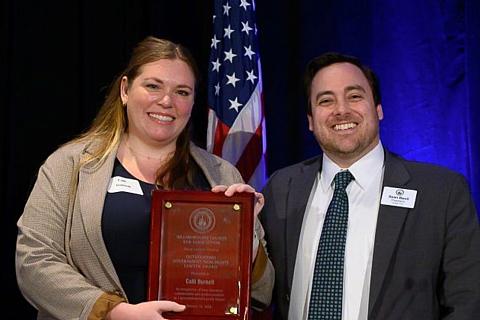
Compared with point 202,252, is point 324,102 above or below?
above

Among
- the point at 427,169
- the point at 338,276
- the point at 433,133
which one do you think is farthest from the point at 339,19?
the point at 338,276

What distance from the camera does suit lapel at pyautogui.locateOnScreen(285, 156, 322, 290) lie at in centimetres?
275

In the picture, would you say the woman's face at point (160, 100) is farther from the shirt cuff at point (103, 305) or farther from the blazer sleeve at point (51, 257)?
the shirt cuff at point (103, 305)

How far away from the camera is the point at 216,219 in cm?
232

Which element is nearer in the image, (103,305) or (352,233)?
(103,305)

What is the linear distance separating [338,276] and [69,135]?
6.50ft

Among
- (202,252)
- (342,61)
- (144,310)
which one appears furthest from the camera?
(342,61)

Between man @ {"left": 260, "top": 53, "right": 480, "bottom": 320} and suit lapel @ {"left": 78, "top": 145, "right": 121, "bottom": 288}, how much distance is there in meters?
0.73

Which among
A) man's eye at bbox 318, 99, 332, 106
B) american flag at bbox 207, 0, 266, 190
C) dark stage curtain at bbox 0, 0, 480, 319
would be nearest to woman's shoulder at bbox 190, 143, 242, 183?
man's eye at bbox 318, 99, 332, 106

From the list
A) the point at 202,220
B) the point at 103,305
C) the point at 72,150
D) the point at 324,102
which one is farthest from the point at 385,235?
the point at 72,150

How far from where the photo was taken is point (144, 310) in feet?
7.18

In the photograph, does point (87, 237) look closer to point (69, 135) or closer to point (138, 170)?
point (138, 170)

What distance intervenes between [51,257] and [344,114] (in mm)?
1245

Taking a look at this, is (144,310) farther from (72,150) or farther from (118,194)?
(72,150)
